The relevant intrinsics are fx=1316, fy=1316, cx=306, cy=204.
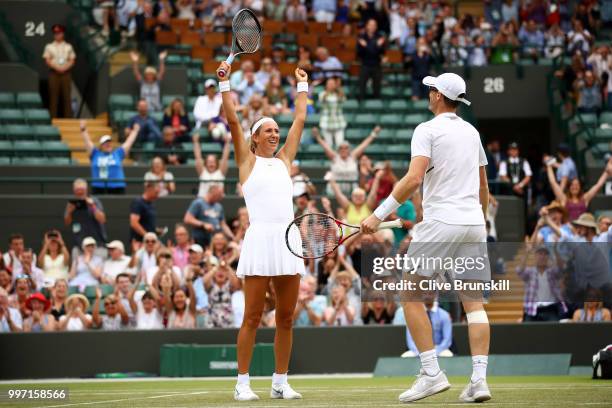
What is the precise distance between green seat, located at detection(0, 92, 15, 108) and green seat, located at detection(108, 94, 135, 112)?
164cm

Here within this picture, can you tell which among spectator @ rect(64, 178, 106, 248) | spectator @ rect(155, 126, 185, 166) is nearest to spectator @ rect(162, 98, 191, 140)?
spectator @ rect(155, 126, 185, 166)

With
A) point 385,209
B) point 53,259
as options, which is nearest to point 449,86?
point 385,209

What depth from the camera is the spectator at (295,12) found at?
2678 centimetres

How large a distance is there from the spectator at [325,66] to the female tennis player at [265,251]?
45.0ft

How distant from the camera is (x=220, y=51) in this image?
24703mm

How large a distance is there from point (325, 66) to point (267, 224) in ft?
48.4

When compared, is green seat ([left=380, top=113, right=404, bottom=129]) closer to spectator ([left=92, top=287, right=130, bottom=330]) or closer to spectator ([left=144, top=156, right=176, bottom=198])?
spectator ([left=144, top=156, right=176, bottom=198])

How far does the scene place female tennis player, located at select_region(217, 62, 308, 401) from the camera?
959 cm

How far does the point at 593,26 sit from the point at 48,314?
15.2m

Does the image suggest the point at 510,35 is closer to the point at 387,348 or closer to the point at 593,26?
the point at 593,26

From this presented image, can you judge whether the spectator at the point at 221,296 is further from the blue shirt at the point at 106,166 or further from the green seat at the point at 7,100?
the green seat at the point at 7,100

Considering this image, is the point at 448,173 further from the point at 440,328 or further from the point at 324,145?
the point at 324,145

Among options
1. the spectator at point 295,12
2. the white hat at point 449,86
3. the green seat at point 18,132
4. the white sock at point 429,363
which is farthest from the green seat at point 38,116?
the white sock at point 429,363

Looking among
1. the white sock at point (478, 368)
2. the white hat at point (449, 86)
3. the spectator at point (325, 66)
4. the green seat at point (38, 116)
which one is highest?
the spectator at point (325, 66)
